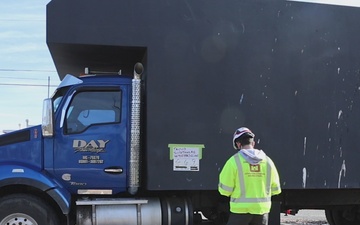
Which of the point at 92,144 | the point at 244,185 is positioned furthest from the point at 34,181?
the point at 244,185

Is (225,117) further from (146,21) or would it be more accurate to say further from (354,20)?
(354,20)

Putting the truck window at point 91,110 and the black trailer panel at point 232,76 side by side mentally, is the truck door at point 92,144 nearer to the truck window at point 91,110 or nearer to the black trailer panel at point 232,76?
the truck window at point 91,110

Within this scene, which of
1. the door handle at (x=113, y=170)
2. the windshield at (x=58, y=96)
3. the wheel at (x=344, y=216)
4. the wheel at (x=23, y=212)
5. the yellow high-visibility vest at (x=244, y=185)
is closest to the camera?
the yellow high-visibility vest at (x=244, y=185)

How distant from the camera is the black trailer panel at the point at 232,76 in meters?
5.89

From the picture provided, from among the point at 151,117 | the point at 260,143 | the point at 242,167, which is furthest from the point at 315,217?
the point at 242,167

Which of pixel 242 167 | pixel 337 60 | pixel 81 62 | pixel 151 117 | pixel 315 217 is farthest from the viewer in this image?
pixel 315 217

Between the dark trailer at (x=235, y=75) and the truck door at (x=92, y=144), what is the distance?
357 millimetres

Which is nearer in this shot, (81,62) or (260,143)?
(260,143)

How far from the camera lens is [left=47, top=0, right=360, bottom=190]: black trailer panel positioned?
5.89 metres

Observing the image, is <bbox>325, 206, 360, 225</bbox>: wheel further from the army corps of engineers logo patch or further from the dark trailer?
the army corps of engineers logo patch

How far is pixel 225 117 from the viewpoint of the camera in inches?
237

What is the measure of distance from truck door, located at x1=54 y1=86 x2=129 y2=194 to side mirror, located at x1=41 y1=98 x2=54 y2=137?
0.40 ft

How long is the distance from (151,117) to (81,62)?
1880 millimetres

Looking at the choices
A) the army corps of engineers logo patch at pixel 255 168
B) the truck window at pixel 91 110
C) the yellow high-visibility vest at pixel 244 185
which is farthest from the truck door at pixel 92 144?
the army corps of engineers logo patch at pixel 255 168
